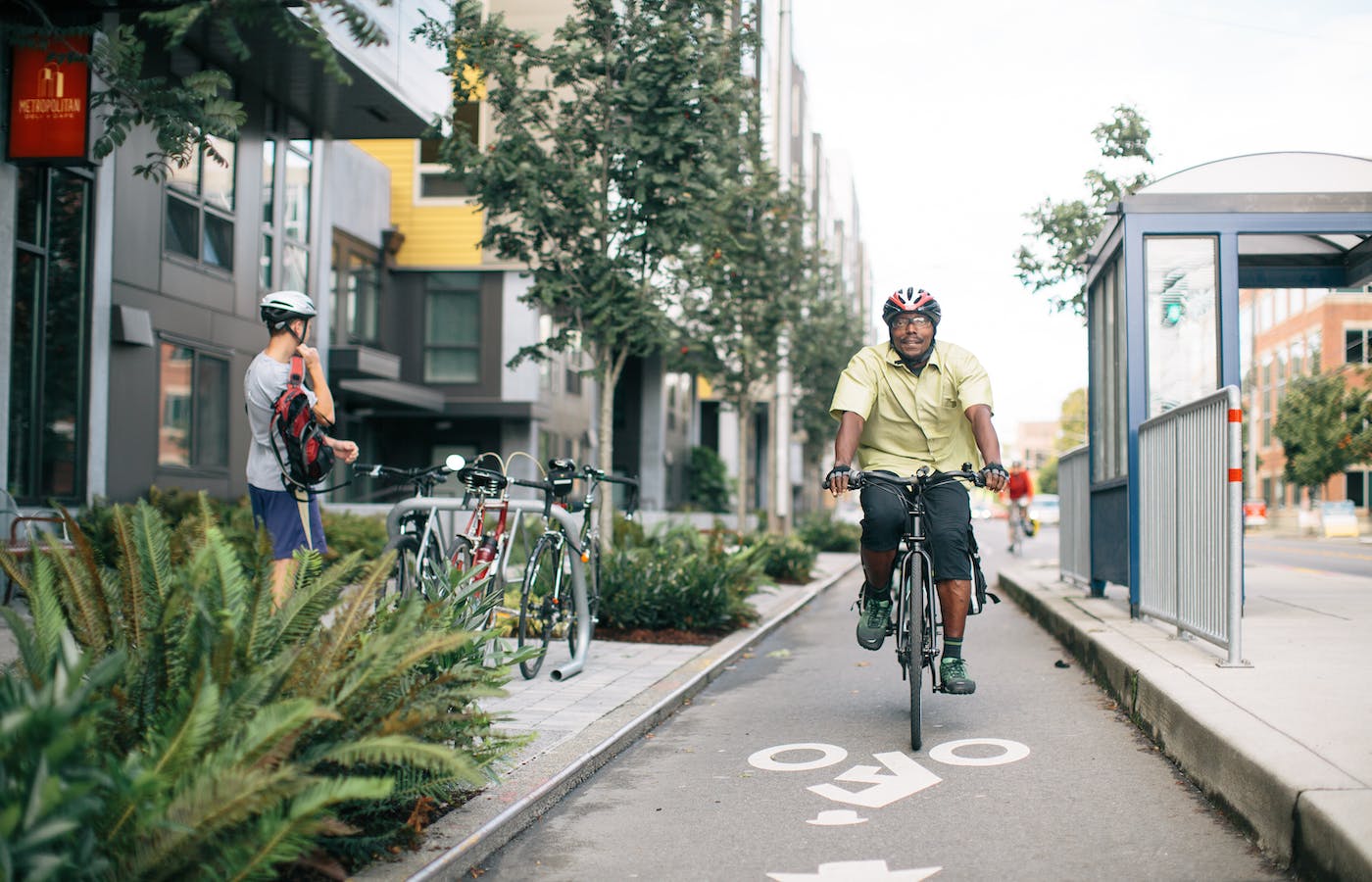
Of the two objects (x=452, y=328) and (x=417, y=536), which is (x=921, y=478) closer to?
(x=417, y=536)

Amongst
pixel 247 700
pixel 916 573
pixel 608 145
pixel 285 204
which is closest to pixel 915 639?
pixel 916 573

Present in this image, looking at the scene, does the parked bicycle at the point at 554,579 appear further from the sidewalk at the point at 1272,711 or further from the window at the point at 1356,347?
the window at the point at 1356,347

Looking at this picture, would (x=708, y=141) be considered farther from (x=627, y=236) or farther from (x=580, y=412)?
(x=580, y=412)

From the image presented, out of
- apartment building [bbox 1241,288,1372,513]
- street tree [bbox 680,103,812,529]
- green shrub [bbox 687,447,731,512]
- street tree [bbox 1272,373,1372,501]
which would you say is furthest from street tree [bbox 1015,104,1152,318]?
apartment building [bbox 1241,288,1372,513]

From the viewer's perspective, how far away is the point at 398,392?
1025 inches

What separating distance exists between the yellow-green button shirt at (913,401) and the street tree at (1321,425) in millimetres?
45437

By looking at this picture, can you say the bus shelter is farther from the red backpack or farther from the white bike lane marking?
the red backpack

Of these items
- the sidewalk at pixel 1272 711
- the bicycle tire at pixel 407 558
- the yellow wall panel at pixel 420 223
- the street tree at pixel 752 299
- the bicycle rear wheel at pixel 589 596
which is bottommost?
the sidewalk at pixel 1272 711

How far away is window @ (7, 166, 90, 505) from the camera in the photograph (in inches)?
504

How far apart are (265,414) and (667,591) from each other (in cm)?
417

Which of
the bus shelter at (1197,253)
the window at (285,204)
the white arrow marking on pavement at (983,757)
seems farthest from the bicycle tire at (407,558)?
the window at (285,204)

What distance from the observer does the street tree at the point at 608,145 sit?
11.1 m

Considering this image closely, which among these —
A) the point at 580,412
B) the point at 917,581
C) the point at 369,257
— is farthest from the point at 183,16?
the point at 580,412

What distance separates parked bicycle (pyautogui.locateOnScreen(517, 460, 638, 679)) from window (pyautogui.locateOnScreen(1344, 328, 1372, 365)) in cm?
6111
